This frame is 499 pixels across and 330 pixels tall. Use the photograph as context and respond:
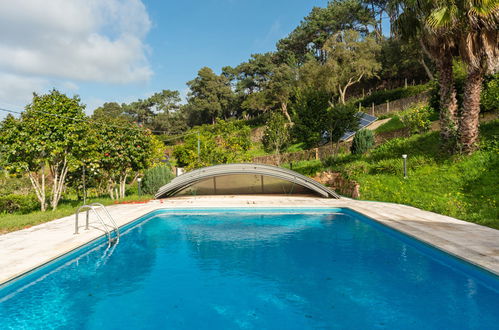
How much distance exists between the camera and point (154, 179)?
1764cm

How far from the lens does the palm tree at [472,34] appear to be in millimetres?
11369

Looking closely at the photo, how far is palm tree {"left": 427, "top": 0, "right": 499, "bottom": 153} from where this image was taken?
1137cm

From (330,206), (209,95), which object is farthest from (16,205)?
(209,95)

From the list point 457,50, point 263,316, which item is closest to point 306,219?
point 263,316

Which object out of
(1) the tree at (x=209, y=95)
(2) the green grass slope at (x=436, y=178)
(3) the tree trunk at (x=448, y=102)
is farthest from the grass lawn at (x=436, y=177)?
(1) the tree at (x=209, y=95)

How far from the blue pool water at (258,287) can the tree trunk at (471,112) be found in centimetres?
743

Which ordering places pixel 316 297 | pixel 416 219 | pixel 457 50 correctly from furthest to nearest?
pixel 457 50 → pixel 416 219 → pixel 316 297

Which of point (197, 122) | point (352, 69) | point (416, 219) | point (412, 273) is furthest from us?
point (197, 122)

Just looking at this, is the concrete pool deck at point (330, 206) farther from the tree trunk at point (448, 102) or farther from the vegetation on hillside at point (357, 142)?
the tree trunk at point (448, 102)

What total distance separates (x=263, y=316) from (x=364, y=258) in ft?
12.5

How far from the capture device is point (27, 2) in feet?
42.1

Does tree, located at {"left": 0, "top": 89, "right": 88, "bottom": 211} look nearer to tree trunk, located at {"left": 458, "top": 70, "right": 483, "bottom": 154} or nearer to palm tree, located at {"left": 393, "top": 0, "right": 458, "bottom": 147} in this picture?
palm tree, located at {"left": 393, "top": 0, "right": 458, "bottom": 147}

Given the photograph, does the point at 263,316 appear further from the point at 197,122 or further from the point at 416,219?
the point at 197,122

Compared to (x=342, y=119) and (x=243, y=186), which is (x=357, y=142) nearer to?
(x=342, y=119)
